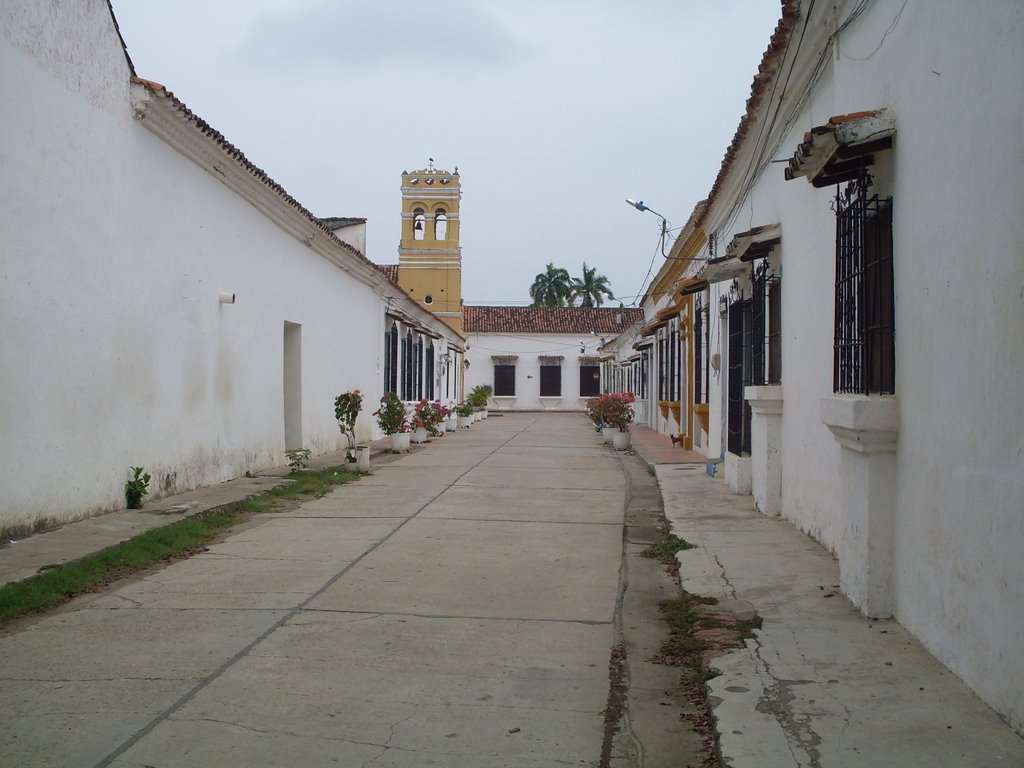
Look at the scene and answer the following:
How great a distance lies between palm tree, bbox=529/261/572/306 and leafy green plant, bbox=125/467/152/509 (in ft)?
186

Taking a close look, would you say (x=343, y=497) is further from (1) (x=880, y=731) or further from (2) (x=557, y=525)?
(1) (x=880, y=731)

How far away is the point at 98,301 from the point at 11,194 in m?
1.51

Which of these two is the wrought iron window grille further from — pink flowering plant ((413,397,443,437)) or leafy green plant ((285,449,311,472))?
pink flowering plant ((413,397,443,437))

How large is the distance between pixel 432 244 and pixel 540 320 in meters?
10.7

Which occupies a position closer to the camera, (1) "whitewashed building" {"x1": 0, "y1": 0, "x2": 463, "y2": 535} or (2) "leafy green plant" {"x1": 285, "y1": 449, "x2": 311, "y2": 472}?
(1) "whitewashed building" {"x1": 0, "y1": 0, "x2": 463, "y2": 535}

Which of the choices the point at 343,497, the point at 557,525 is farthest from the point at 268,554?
the point at 343,497

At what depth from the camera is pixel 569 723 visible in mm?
3740

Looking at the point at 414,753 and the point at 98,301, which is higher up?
the point at 98,301

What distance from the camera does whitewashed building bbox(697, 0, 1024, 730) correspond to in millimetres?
3398

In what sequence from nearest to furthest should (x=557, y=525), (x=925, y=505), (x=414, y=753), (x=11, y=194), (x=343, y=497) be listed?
(x=414, y=753), (x=925, y=505), (x=11, y=194), (x=557, y=525), (x=343, y=497)

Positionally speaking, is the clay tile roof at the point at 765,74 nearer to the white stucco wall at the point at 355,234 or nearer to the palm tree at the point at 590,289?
the white stucco wall at the point at 355,234

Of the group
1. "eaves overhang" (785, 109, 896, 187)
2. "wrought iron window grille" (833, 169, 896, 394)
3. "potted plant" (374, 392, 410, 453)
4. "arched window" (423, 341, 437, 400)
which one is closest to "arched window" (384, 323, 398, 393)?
"potted plant" (374, 392, 410, 453)

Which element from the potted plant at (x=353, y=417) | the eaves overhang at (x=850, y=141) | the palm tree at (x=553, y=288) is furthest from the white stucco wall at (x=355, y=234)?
the palm tree at (x=553, y=288)

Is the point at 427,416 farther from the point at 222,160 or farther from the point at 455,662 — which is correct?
the point at 455,662
